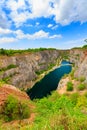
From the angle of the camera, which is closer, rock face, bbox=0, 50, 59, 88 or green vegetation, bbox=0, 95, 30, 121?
green vegetation, bbox=0, 95, 30, 121

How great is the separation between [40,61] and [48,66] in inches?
423

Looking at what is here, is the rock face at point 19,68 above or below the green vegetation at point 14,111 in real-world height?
below

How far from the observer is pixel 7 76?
87250 mm

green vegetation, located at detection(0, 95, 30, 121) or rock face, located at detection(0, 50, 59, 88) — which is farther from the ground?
green vegetation, located at detection(0, 95, 30, 121)

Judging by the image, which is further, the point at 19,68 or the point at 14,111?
the point at 19,68

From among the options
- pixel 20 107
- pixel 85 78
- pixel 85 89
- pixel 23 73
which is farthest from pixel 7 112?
pixel 23 73

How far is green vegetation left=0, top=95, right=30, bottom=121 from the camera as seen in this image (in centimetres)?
2298

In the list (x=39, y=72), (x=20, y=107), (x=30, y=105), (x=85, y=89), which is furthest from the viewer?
(x=39, y=72)

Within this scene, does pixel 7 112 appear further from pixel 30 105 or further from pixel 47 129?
pixel 47 129

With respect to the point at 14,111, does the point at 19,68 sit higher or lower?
lower

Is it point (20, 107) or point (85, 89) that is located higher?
point (20, 107)

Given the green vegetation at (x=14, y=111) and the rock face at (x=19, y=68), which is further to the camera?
the rock face at (x=19, y=68)

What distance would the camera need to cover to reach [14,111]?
75.7 ft

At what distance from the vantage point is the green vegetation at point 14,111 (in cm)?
2298
